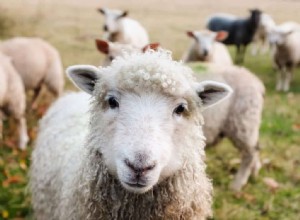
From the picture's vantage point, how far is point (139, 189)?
2.09m

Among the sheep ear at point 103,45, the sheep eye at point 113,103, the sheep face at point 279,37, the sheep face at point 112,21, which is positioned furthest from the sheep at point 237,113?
the sheep face at point 279,37

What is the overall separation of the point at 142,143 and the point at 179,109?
0.37 meters

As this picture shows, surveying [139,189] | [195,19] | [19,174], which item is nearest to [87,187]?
[139,189]

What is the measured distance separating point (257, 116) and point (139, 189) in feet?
9.28

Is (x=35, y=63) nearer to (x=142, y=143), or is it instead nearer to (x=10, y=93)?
(x=10, y=93)

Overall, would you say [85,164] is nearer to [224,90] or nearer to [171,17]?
[224,90]

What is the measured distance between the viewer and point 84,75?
99.0 inches

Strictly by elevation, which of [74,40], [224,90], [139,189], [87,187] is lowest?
[74,40]

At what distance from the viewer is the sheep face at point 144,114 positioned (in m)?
2.03

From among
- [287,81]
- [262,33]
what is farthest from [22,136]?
[262,33]

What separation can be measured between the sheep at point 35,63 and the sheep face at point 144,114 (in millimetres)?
3833

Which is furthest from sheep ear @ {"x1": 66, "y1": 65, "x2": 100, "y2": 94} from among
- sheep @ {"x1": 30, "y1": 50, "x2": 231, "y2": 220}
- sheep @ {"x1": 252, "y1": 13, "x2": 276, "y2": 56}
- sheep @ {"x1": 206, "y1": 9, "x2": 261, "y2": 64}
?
sheep @ {"x1": 252, "y1": 13, "x2": 276, "y2": 56}

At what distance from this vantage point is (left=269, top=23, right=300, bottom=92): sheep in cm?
948

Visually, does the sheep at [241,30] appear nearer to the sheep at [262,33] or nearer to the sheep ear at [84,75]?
the sheep at [262,33]
